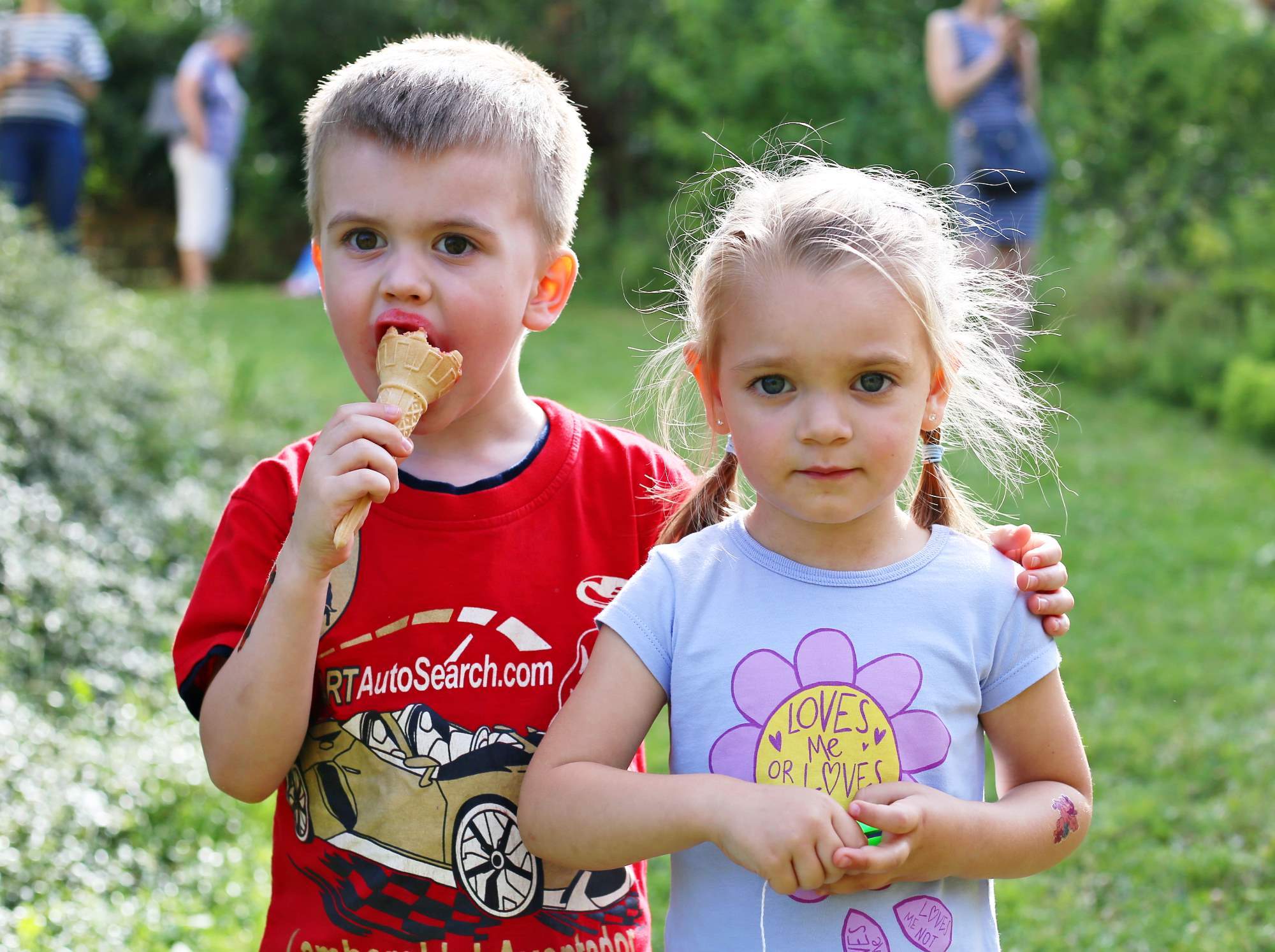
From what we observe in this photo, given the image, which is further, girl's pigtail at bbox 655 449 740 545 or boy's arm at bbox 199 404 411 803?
girl's pigtail at bbox 655 449 740 545

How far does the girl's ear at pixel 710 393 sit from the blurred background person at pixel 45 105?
26.3 ft

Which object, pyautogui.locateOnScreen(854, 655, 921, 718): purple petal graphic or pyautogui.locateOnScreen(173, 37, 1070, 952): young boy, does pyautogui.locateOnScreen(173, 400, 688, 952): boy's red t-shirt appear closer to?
pyautogui.locateOnScreen(173, 37, 1070, 952): young boy

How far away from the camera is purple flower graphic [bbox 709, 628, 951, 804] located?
1.78 m

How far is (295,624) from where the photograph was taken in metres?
1.87

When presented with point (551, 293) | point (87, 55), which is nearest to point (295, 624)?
point (551, 293)

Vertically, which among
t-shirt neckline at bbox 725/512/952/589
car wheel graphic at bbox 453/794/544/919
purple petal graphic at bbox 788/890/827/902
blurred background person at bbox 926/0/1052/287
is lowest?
blurred background person at bbox 926/0/1052/287

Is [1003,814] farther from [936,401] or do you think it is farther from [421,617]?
[421,617]

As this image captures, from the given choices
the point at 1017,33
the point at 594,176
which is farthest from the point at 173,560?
the point at 594,176

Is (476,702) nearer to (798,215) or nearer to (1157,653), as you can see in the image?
(798,215)

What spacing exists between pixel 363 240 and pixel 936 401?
2.84 feet

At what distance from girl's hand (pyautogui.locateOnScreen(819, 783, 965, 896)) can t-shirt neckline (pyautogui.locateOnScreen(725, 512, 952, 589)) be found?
0.29 m

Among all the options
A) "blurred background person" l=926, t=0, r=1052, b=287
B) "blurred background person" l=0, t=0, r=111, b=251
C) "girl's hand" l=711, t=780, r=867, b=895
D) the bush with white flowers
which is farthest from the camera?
"blurred background person" l=0, t=0, r=111, b=251

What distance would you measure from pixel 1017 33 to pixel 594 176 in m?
9.31

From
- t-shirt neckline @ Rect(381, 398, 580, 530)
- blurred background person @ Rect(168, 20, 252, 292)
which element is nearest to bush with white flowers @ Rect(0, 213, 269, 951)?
t-shirt neckline @ Rect(381, 398, 580, 530)
